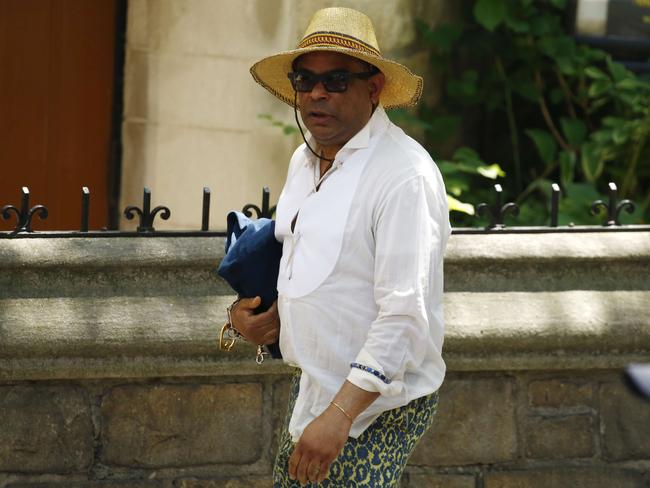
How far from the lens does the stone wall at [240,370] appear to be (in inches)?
179

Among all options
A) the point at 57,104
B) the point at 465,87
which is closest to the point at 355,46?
the point at 57,104

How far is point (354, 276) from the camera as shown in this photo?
3291 millimetres

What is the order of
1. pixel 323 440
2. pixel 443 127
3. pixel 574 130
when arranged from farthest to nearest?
pixel 574 130 → pixel 443 127 → pixel 323 440

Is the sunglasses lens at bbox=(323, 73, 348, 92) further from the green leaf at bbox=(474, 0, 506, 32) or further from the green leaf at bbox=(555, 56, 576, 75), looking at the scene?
the green leaf at bbox=(555, 56, 576, 75)

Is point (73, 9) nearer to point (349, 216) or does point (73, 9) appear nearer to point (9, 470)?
point (9, 470)

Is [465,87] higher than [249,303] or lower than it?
higher

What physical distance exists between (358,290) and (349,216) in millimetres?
183

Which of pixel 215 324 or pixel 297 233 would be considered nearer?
pixel 297 233

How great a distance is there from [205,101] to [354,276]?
10.0 ft

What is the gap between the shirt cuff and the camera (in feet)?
10.4

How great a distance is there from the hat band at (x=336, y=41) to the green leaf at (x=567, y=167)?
10.2 feet

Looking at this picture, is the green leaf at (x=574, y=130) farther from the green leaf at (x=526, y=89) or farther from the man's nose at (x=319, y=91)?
the man's nose at (x=319, y=91)

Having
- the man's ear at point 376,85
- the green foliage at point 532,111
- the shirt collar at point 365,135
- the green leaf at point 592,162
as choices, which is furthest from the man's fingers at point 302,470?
the green leaf at point 592,162

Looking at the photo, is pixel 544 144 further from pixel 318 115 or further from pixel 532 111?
pixel 318 115
